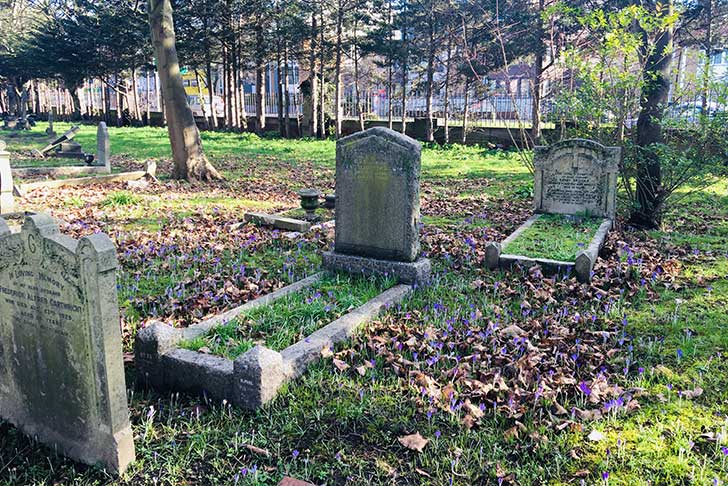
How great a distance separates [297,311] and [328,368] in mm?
1030

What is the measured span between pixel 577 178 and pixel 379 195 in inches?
180

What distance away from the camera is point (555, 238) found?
841cm

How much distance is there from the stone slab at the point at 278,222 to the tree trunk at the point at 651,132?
545 centimetres

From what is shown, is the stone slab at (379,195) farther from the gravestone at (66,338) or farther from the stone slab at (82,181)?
the stone slab at (82,181)

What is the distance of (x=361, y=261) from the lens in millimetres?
6895

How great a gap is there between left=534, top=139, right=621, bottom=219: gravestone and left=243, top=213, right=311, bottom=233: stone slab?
4010 millimetres

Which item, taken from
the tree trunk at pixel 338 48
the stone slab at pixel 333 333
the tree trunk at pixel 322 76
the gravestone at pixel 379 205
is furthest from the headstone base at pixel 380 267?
the tree trunk at pixel 322 76

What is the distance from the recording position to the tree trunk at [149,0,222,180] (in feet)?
45.2

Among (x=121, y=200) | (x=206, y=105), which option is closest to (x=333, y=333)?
(x=121, y=200)

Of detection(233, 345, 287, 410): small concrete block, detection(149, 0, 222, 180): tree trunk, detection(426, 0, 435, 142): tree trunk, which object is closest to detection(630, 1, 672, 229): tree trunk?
detection(233, 345, 287, 410): small concrete block

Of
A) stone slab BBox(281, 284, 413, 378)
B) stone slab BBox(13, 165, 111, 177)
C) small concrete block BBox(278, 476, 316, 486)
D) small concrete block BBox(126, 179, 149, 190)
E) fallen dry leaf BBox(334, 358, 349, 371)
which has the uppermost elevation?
stone slab BBox(13, 165, 111, 177)

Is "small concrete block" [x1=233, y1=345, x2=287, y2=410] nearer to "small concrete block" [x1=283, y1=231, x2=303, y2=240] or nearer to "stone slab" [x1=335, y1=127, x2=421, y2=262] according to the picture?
"stone slab" [x1=335, y1=127, x2=421, y2=262]

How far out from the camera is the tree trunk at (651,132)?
31.8 ft

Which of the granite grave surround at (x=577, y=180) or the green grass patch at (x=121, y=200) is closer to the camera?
the granite grave surround at (x=577, y=180)
